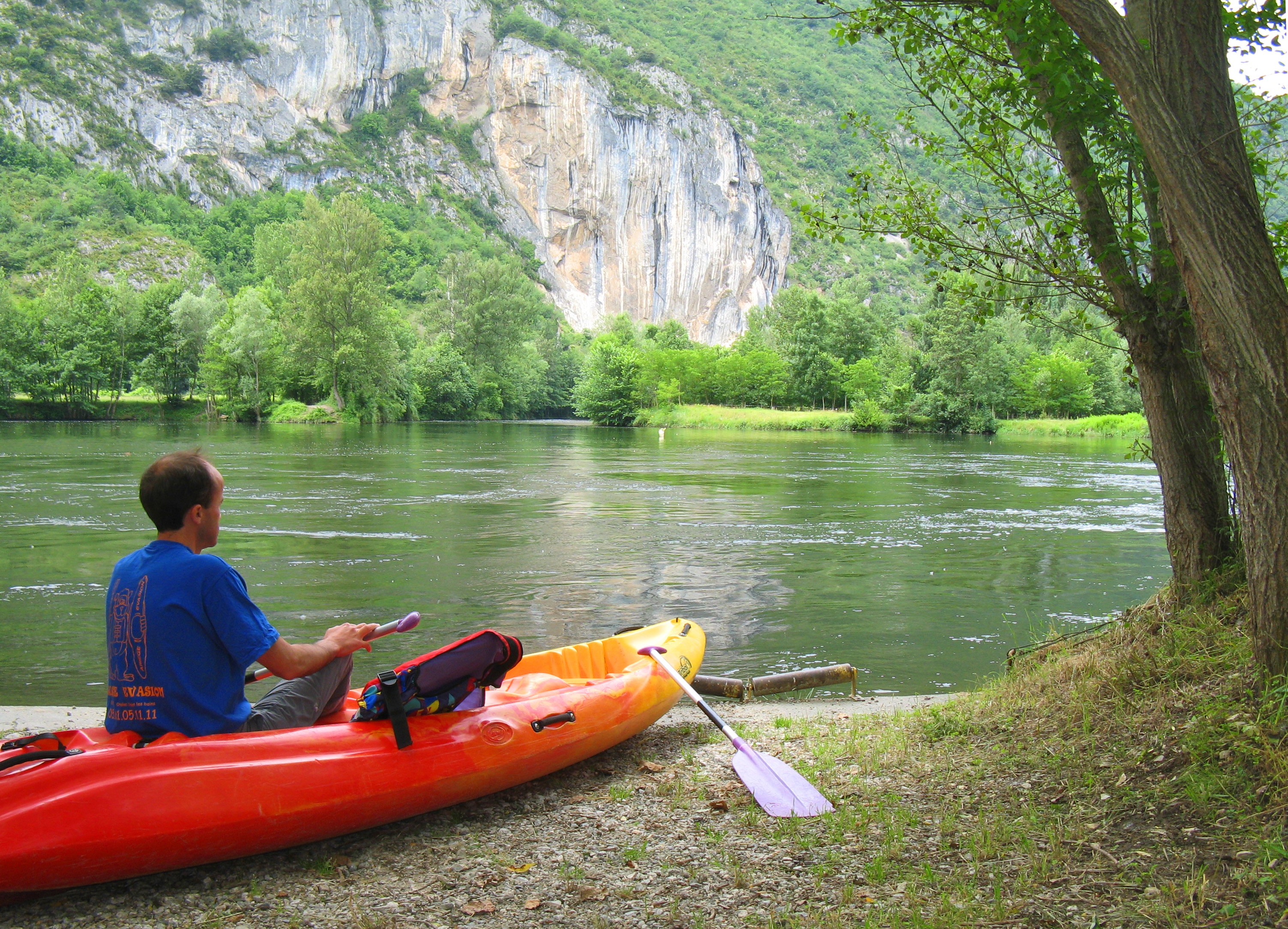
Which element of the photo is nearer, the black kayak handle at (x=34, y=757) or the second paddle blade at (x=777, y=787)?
the black kayak handle at (x=34, y=757)

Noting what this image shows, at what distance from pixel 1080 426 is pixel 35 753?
60.3 meters

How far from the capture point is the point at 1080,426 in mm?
56406

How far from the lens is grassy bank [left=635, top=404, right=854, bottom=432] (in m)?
58.8

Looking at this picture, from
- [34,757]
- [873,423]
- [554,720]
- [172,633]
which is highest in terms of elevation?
[873,423]

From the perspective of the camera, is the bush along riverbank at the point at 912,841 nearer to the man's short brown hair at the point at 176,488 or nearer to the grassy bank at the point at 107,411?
the man's short brown hair at the point at 176,488

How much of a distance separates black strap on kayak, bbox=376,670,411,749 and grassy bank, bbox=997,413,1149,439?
55.9 m

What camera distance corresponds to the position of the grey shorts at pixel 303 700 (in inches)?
151

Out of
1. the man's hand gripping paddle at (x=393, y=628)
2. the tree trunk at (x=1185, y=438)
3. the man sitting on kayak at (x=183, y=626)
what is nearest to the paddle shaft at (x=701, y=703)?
the man's hand gripping paddle at (x=393, y=628)

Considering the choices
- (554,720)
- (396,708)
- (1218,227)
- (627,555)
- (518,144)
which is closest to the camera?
(1218,227)

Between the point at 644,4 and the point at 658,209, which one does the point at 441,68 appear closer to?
the point at 658,209

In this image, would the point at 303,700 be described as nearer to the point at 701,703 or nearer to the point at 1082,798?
the point at 701,703

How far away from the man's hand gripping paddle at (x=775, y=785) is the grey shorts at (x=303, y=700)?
72.4 inches

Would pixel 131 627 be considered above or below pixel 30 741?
above

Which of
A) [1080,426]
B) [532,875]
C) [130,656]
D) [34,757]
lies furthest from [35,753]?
[1080,426]
